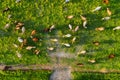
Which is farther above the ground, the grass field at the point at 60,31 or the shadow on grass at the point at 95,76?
the grass field at the point at 60,31

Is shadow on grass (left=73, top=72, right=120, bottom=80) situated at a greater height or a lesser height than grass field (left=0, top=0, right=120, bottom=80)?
lesser

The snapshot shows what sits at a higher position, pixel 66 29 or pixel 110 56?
pixel 66 29

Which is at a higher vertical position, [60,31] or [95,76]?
[60,31]

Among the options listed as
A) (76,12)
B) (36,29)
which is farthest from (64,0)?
(36,29)

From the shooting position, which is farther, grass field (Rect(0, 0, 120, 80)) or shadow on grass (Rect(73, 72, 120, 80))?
grass field (Rect(0, 0, 120, 80))

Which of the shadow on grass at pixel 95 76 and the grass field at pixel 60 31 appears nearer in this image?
the shadow on grass at pixel 95 76

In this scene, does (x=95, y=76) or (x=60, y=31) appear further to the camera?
(x=60, y=31)

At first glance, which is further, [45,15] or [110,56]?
[45,15]

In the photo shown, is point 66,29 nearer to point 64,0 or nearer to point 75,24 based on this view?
point 75,24
